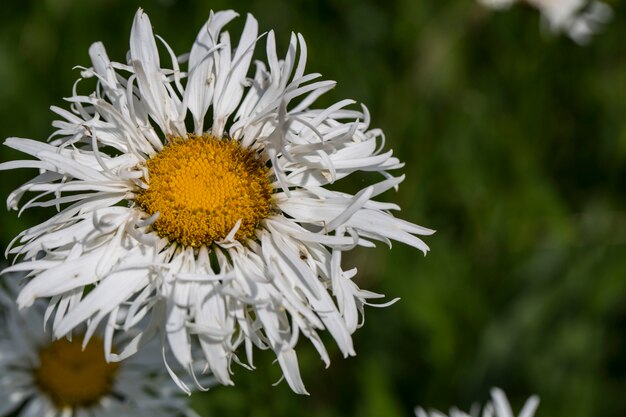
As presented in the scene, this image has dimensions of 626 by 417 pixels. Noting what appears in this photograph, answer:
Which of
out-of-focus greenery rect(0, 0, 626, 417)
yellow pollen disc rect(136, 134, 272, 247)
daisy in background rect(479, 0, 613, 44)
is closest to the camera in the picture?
yellow pollen disc rect(136, 134, 272, 247)

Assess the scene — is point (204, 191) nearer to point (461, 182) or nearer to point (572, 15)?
point (461, 182)

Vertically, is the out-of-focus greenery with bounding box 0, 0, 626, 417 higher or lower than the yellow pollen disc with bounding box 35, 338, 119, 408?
higher

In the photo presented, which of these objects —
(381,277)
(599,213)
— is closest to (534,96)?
(599,213)

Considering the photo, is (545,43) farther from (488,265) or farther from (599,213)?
(488,265)

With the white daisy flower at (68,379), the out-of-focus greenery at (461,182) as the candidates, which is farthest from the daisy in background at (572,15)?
the white daisy flower at (68,379)

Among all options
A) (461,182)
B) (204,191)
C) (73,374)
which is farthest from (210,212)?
(461,182)

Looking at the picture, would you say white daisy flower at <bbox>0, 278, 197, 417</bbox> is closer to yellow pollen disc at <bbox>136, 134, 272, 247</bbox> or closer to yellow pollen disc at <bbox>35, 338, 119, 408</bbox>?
yellow pollen disc at <bbox>35, 338, 119, 408</bbox>

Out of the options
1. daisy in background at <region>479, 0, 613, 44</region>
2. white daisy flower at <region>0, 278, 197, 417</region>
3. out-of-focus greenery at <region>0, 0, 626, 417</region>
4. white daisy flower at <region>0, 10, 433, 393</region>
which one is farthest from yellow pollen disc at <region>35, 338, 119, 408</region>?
daisy in background at <region>479, 0, 613, 44</region>
